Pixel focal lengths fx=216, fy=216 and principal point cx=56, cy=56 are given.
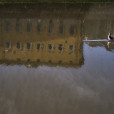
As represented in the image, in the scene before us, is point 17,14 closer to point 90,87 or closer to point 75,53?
point 75,53

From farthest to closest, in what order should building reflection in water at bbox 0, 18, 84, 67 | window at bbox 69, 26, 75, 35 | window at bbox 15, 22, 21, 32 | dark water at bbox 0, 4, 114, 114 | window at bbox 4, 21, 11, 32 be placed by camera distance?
window at bbox 15, 22, 21, 32 < window at bbox 4, 21, 11, 32 < window at bbox 69, 26, 75, 35 < building reflection in water at bbox 0, 18, 84, 67 < dark water at bbox 0, 4, 114, 114

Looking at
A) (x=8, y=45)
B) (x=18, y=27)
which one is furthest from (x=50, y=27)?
(x=8, y=45)


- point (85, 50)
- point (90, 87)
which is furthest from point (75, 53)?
point (90, 87)

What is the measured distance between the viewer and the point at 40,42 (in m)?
23.9

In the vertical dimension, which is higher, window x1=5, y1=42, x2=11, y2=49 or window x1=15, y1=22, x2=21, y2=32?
window x1=15, y1=22, x2=21, y2=32

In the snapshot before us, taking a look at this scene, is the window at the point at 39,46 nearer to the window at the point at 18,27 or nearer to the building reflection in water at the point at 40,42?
the building reflection in water at the point at 40,42

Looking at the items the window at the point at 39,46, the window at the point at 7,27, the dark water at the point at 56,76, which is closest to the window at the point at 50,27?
the dark water at the point at 56,76

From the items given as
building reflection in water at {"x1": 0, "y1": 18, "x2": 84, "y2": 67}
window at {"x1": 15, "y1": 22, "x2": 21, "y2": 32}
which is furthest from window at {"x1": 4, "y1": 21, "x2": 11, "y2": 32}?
window at {"x1": 15, "y1": 22, "x2": 21, "y2": 32}

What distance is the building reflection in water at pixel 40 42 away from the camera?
18.2 meters

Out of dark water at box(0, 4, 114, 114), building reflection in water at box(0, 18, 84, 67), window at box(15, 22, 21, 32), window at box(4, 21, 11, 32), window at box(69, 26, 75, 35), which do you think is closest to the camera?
dark water at box(0, 4, 114, 114)

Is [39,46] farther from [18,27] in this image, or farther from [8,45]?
[18,27]

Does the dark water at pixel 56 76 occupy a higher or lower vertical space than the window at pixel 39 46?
lower

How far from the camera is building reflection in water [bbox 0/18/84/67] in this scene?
718 inches

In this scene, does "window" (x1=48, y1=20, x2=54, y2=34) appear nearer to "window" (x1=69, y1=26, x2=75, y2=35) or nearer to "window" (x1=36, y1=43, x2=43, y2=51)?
"window" (x1=69, y1=26, x2=75, y2=35)
